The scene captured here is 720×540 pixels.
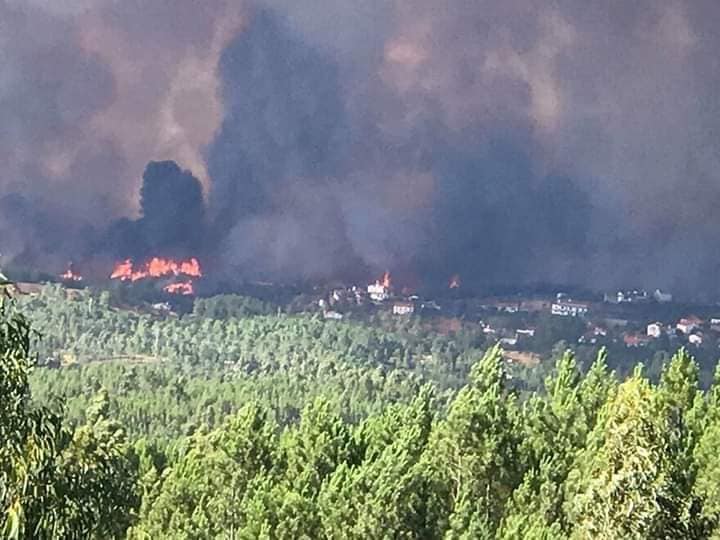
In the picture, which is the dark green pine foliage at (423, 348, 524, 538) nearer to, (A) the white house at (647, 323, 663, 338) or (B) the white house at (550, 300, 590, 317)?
(A) the white house at (647, 323, 663, 338)

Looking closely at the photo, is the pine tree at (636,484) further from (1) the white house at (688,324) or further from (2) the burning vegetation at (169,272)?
(2) the burning vegetation at (169,272)

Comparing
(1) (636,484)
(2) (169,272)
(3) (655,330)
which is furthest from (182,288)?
(1) (636,484)

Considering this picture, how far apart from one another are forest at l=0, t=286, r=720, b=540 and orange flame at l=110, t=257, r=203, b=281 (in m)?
14.5

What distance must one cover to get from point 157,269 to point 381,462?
125ft

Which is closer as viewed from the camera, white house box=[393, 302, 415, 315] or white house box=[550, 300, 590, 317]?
white house box=[550, 300, 590, 317]

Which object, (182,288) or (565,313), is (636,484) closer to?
(565,313)

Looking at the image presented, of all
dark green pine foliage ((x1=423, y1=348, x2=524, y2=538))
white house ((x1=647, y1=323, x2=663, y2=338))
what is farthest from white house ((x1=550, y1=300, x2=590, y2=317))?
dark green pine foliage ((x1=423, y1=348, x2=524, y2=538))

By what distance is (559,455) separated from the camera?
45.5ft

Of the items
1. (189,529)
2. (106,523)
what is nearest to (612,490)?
(106,523)

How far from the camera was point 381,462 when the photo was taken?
1192 centimetres

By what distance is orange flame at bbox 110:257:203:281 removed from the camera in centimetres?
4868

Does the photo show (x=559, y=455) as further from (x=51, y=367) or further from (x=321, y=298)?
(x=321, y=298)

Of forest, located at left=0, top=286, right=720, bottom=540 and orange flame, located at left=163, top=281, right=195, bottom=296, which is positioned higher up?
orange flame, located at left=163, top=281, right=195, bottom=296

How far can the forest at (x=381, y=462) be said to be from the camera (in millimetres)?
4492
